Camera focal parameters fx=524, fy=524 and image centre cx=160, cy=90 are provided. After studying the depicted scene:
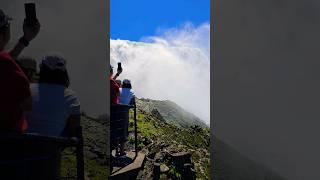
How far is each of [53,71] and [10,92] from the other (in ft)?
1.67

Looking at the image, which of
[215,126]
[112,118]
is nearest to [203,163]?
[112,118]

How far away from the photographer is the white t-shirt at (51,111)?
2549mm

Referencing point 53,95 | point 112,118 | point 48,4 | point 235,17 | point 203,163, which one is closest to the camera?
point 53,95

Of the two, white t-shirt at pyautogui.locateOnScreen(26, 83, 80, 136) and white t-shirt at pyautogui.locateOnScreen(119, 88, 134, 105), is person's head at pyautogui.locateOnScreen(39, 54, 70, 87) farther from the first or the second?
white t-shirt at pyautogui.locateOnScreen(119, 88, 134, 105)

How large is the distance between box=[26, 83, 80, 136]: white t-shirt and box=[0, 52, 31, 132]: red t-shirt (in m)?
0.39

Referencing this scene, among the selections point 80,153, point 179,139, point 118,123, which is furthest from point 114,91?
point 179,139

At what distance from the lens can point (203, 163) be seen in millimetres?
8625

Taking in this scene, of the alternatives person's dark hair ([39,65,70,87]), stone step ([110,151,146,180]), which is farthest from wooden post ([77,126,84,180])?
stone step ([110,151,146,180])

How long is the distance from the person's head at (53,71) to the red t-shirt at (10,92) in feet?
1.50

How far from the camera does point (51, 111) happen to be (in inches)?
101

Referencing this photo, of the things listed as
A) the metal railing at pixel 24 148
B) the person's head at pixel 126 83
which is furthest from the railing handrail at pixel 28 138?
the person's head at pixel 126 83

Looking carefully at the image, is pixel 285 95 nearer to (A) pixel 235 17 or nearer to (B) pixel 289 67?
(B) pixel 289 67

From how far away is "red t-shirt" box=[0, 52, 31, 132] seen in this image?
211cm

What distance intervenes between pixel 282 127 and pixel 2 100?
2.70 m
